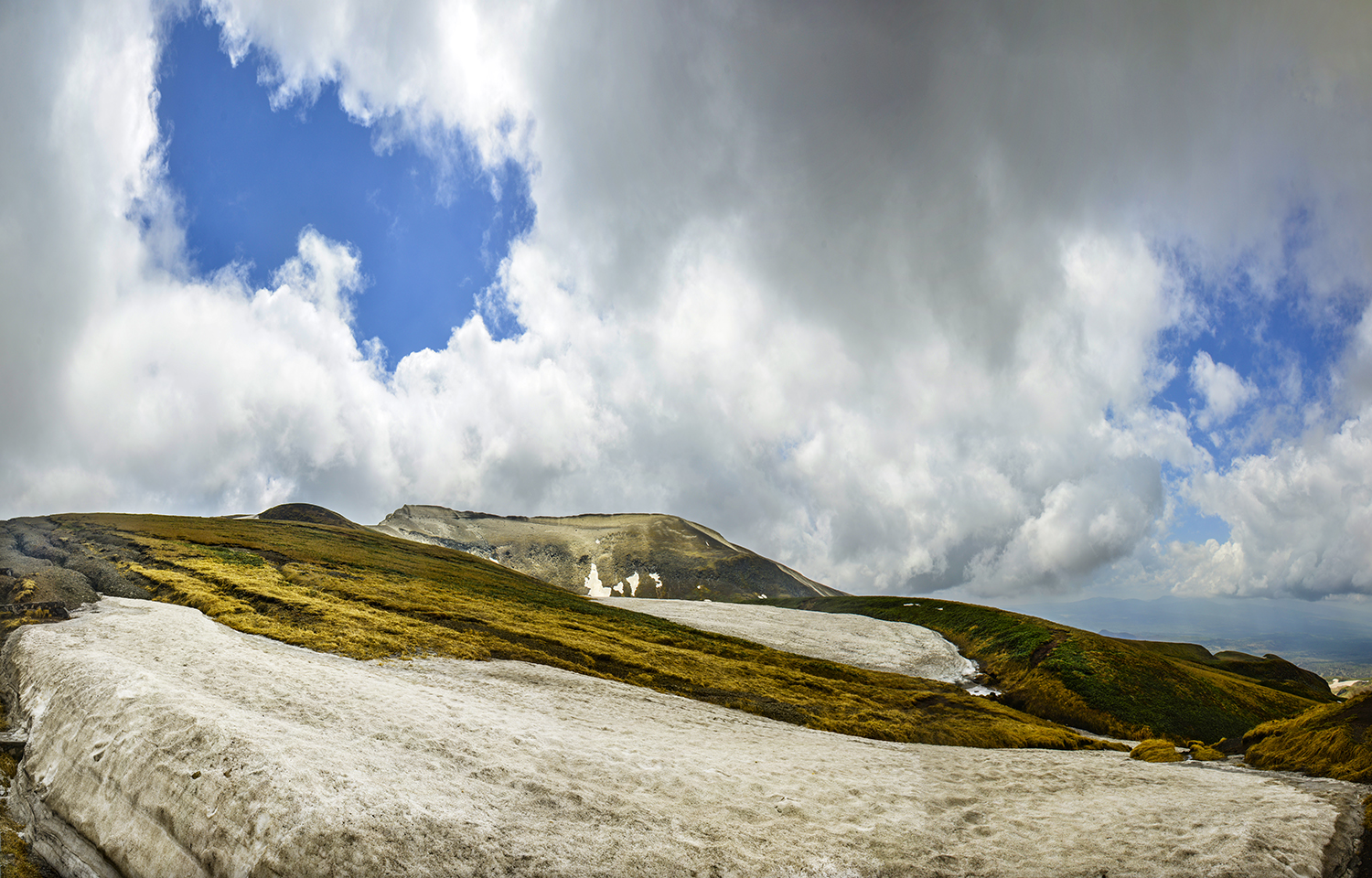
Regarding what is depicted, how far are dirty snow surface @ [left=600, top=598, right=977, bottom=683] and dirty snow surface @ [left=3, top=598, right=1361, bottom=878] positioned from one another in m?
28.7

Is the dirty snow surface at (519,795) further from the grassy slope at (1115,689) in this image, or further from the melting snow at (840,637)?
the melting snow at (840,637)

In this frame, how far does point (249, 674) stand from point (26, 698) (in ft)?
19.5

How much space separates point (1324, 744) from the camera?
774 inches

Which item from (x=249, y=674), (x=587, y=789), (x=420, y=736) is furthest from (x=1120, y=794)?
(x=249, y=674)

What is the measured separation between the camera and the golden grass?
80.3 ft

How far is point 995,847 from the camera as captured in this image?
559 inches

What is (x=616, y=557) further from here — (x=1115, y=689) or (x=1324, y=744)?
(x=1324, y=744)

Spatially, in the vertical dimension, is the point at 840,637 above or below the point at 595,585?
below

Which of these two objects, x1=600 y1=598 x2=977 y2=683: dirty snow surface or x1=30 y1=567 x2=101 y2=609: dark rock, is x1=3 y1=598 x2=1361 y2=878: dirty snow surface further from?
x1=600 y1=598 x2=977 y2=683: dirty snow surface

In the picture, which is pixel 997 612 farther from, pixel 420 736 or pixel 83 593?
pixel 83 593

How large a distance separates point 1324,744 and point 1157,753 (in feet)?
20.4

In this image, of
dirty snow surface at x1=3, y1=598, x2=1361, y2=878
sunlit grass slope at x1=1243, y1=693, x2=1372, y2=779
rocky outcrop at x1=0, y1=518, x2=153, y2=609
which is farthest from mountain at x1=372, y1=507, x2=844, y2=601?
dirty snow surface at x1=3, y1=598, x2=1361, y2=878

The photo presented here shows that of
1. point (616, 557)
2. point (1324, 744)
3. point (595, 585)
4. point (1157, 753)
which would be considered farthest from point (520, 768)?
point (616, 557)

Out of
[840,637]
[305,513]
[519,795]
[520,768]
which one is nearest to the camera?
[519,795]
